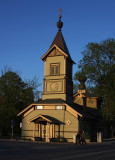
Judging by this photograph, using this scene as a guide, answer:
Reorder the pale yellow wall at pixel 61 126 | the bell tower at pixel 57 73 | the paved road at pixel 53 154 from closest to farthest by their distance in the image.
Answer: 1. the paved road at pixel 53 154
2. the pale yellow wall at pixel 61 126
3. the bell tower at pixel 57 73

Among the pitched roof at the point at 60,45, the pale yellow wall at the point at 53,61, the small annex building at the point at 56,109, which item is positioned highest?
the pitched roof at the point at 60,45

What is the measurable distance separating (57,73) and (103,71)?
7.83m

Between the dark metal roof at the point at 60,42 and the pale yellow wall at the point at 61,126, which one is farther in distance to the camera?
the dark metal roof at the point at 60,42

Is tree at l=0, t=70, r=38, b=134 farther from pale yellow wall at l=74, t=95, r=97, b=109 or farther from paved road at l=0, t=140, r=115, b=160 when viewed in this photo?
paved road at l=0, t=140, r=115, b=160

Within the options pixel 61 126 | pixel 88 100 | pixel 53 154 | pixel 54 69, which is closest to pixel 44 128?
pixel 61 126

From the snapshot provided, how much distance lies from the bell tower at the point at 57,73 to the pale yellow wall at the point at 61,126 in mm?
3026

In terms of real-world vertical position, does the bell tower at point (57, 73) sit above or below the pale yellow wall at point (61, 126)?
above

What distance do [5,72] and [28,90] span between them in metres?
5.95

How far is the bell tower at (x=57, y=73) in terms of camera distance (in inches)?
1532

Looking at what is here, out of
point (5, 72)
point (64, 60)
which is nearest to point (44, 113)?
point (64, 60)

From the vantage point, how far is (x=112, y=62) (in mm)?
41156

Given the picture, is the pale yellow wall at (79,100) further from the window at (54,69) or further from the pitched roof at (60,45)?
the window at (54,69)

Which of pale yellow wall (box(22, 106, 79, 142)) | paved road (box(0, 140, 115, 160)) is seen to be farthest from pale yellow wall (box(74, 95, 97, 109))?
paved road (box(0, 140, 115, 160))

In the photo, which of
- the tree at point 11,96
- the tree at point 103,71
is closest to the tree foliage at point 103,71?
the tree at point 103,71
